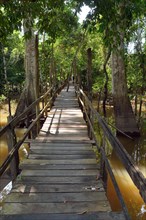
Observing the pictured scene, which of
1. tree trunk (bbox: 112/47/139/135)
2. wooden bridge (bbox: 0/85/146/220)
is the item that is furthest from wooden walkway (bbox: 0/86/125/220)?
tree trunk (bbox: 112/47/139/135)

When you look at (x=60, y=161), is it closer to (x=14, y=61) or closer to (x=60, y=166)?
(x=60, y=166)

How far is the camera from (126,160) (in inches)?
106

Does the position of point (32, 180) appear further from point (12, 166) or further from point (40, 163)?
point (40, 163)

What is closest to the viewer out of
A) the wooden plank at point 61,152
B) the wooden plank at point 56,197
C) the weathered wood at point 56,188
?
the wooden plank at point 56,197

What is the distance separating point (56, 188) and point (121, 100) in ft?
33.6

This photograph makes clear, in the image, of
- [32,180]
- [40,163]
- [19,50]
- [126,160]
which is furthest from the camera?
[19,50]

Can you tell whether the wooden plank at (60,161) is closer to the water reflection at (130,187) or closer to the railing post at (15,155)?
the railing post at (15,155)

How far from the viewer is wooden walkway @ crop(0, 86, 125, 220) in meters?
3.44

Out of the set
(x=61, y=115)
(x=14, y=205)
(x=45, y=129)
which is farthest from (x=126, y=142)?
(x=14, y=205)

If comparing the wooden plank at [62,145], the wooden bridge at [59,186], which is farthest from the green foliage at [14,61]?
the wooden bridge at [59,186]

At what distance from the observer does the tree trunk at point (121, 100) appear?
13547mm

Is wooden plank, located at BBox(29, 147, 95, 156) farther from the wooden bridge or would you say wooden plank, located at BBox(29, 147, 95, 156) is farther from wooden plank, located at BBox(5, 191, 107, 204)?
wooden plank, located at BBox(5, 191, 107, 204)

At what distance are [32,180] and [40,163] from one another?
0.92 m

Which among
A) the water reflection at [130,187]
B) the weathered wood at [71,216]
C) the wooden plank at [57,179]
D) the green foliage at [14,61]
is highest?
the green foliage at [14,61]
